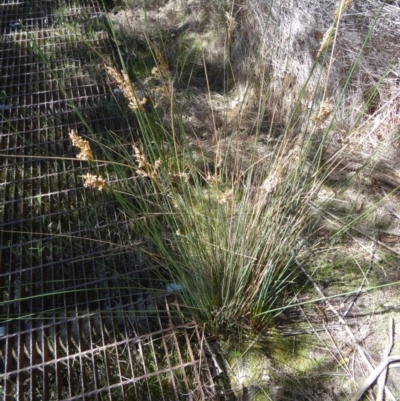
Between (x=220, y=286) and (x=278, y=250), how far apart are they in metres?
0.26

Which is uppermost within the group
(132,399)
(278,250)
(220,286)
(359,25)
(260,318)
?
(359,25)

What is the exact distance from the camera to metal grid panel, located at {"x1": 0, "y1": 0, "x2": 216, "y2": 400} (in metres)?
1.56

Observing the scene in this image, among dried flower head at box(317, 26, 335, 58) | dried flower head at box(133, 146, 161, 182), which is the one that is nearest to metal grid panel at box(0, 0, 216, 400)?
dried flower head at box(133, 146, 161, 182)

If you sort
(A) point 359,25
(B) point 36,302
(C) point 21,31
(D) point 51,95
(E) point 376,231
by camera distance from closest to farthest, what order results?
1. (B) point 36,302
2. (E) point 376,231
3. (A) point 359,25
4. (D) point 51,95
5. (C) point 21,31

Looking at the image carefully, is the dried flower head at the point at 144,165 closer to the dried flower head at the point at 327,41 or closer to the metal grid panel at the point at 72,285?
the metal grid panel at the point at 72,285

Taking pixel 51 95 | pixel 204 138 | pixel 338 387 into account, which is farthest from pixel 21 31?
pixel 338 387

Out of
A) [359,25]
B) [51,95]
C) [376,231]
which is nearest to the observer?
[376,231]

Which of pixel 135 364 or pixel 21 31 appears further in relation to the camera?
pixel 21 31

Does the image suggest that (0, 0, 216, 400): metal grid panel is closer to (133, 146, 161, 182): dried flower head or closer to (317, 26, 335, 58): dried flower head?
(133, 146, 161, 182): dried flower head

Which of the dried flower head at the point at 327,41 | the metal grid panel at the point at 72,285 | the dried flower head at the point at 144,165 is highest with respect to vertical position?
the dried flower head at the point at 327,41

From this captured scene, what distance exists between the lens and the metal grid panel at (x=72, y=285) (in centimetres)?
156

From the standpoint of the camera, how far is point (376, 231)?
197 centimetres

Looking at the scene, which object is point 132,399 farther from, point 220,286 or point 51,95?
point 51,95

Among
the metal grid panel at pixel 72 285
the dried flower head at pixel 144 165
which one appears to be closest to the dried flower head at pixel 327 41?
the dried flower head at pixel 144 165
